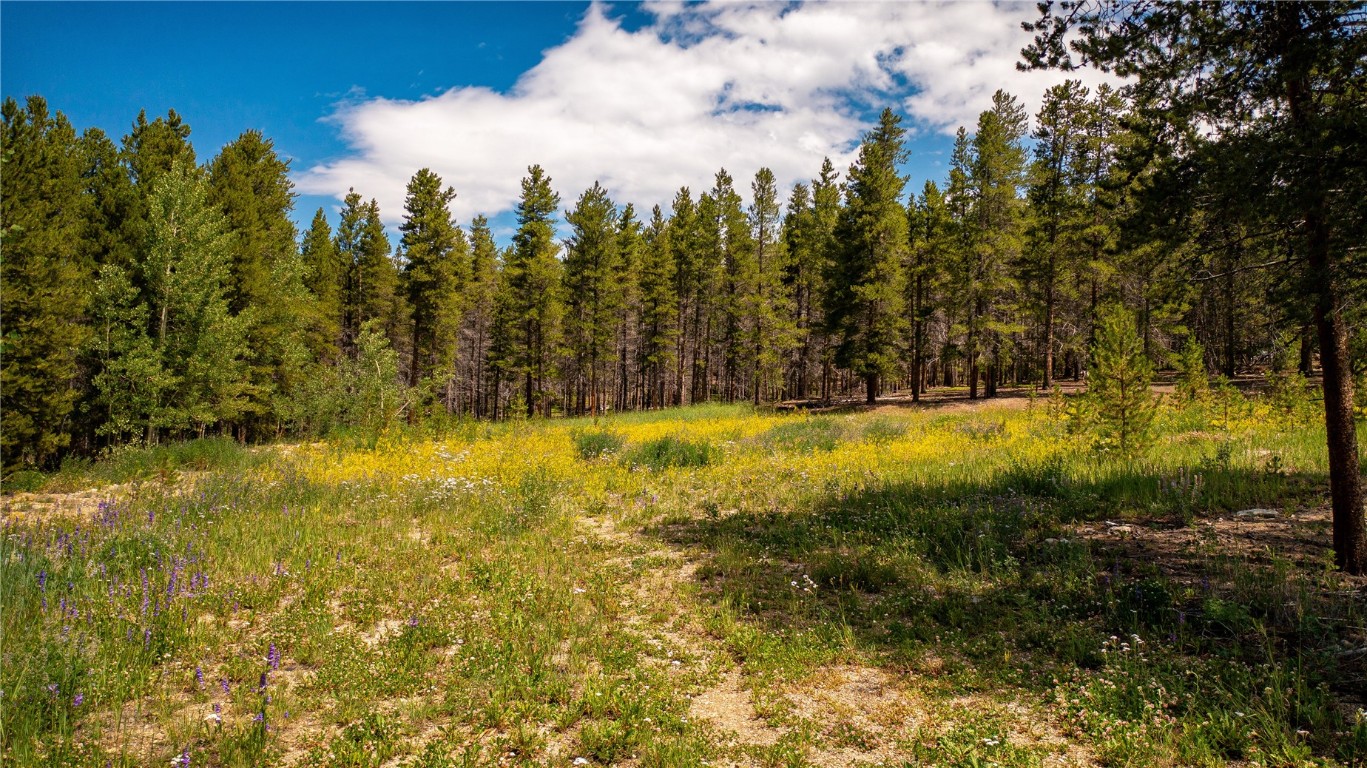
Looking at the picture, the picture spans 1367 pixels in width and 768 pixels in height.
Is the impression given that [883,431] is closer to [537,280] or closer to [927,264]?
[927,264]

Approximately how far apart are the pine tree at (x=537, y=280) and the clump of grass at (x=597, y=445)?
1787 centimetres

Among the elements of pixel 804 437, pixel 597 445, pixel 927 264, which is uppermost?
pixel 927 264

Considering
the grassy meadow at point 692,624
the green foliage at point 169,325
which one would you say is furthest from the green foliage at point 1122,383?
the green foliage at point 169,325

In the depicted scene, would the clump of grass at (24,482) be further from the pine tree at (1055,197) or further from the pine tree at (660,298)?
the pine tree at (1055,197)

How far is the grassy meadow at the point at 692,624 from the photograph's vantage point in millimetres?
3512

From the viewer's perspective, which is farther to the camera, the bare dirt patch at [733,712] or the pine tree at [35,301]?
the pine tree at [35,301]

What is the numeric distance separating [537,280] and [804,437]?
2219 cm

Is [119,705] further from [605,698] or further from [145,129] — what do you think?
[145,129]

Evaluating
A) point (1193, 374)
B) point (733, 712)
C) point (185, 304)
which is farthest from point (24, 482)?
point (1193, 374)

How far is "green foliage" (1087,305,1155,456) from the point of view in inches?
404

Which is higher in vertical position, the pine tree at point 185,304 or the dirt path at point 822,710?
the pine tree at point 185,304

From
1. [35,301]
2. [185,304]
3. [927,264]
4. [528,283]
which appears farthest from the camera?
[528,283]

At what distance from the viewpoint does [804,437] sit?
16.7 meters

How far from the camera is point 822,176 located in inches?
1459
